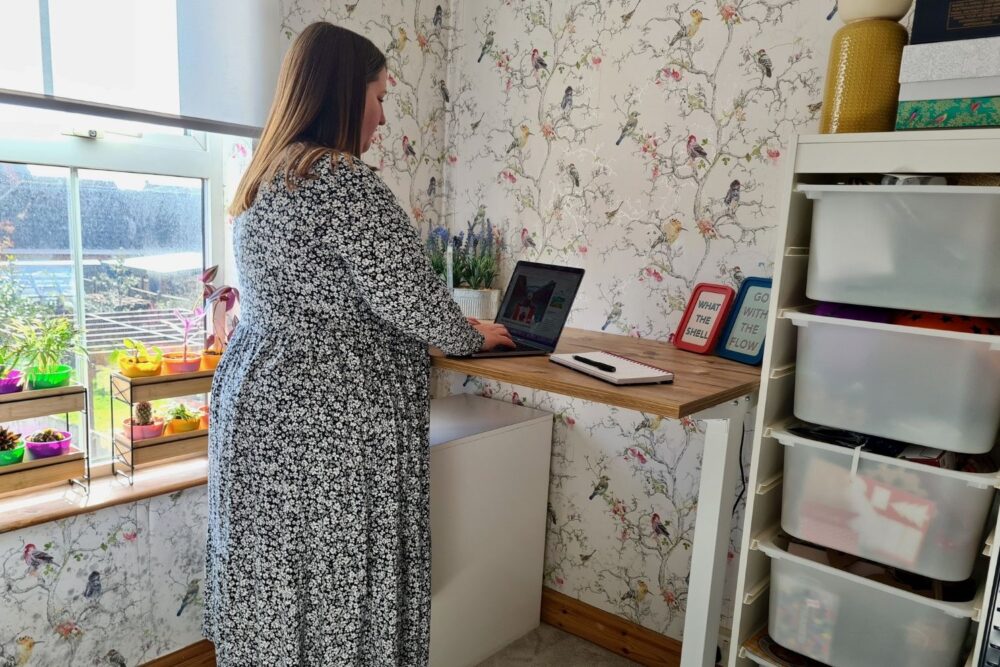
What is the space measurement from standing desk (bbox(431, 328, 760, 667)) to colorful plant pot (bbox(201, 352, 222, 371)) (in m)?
0.71

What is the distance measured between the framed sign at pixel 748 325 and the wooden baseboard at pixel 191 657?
1528 millimetres

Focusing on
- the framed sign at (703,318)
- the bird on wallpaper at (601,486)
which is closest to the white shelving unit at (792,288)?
the framed sign at (703,318)

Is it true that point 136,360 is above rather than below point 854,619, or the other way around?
above

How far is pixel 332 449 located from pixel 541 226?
1.10 metres

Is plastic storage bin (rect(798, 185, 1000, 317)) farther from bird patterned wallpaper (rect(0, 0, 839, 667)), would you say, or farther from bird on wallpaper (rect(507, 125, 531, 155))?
bird on wallpaper (rect(507, 125, 531, 155))

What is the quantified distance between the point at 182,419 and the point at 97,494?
26 cm

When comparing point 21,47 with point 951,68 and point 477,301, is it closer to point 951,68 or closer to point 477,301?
point 477,301

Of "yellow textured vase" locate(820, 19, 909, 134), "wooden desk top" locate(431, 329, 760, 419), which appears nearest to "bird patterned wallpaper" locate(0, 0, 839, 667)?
"wooden desk top" locate(431, 329, 760, 419)

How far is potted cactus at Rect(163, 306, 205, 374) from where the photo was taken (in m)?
1.83

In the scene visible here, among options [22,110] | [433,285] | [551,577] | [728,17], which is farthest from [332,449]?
[728,17]

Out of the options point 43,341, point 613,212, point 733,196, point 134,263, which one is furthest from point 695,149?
point 43,341

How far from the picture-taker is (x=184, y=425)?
6.16 feet

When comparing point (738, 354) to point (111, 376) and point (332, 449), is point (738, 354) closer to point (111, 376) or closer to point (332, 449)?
point (332, 449)

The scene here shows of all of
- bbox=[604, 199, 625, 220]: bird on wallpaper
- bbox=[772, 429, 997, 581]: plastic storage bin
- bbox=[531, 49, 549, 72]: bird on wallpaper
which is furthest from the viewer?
bbox=[531, 49, 549, 72]: bird on wallpaper
